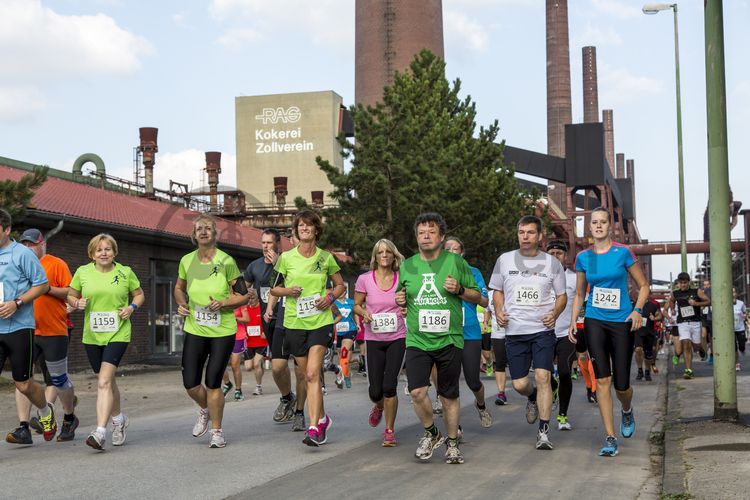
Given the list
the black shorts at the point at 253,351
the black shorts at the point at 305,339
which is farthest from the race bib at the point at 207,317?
the black shorts at the point at 253,351

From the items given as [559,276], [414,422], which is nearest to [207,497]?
[559,276]

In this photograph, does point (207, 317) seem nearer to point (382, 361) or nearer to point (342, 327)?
point (382, 361)

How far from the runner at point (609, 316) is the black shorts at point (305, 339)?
223 cm

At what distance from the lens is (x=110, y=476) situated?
282 inches

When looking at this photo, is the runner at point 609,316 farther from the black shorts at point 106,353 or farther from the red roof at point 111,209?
the red roof at point 111,209

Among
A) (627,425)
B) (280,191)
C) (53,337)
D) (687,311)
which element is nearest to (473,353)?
(627,425)

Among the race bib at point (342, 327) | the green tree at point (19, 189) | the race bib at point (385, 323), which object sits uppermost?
the green tree at point (19, 189)

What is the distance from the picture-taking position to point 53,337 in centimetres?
905

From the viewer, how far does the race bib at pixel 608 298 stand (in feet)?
26.6

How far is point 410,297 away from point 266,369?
1591cm

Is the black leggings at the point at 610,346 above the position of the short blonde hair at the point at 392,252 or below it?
below

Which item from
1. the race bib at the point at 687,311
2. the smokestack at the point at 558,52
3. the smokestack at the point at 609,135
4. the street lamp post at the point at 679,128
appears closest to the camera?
the race bib at the point at 687,311

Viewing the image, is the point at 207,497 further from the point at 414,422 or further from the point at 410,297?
the point at 414,422

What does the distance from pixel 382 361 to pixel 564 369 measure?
2121 millimetres
